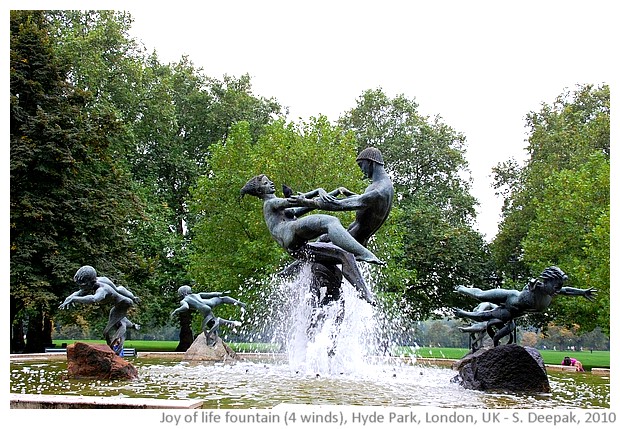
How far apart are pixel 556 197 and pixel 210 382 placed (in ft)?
65.1

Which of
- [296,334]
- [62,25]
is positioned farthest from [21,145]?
[296,334]

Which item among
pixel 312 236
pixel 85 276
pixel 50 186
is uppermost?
pixel 50 186

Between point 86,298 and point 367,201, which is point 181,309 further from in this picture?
point 367,201

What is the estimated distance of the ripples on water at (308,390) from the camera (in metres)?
7.61

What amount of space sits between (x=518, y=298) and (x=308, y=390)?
4.22 meters

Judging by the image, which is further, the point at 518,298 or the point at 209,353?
the point at 209,353

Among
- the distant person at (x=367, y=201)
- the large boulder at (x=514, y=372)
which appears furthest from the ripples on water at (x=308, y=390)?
the distant person at (x=367, y=201)

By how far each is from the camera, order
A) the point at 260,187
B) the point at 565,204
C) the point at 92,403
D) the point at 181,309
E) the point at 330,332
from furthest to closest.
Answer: the point at 565,204, the point at 181,309, the point at 260,187, the point at 330,332, the point at 92,403

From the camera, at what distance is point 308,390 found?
839 cm

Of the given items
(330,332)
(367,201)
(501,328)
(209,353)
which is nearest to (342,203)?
(367,201)

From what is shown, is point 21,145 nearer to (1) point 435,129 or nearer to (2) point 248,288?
(2) point 248,288

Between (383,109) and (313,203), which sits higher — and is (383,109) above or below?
above

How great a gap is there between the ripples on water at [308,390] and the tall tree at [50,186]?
11.3 m

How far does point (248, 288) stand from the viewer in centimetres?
2270
